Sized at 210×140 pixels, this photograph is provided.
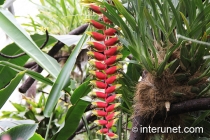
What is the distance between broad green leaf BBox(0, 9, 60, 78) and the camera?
28.6 inches

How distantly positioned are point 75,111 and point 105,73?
0.74ft

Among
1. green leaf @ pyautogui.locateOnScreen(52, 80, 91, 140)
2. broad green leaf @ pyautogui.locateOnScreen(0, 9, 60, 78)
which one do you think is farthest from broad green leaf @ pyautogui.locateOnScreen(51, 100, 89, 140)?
broad green leaf @ pyautogui.locateOnScreen(0, 9, 60, 78)

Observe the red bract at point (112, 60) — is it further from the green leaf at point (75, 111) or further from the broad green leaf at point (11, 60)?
the broad green leaf at point (11, 60)

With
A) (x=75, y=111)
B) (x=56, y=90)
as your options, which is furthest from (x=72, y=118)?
(x=56, y=90)

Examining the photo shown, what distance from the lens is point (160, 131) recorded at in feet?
2.32

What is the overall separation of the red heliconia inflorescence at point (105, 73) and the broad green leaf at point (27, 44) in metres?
0.14

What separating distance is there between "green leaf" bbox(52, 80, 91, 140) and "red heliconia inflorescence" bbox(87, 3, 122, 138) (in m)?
0.13

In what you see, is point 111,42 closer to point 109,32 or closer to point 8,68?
point 109,32

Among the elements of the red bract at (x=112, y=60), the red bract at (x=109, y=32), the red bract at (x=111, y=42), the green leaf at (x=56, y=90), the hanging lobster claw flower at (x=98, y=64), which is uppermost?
the red bract at (x=109, y=32)

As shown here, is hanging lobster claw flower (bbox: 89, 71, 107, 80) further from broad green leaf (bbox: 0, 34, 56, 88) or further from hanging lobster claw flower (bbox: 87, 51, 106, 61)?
broad green leaf (bbox: 0, 34, 56, 88)

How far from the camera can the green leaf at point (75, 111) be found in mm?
783

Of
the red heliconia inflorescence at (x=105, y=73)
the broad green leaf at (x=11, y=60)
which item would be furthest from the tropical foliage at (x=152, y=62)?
the broad green leaf at (x=11, y=60)

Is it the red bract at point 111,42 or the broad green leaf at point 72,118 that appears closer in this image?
the red bract at point 111,42

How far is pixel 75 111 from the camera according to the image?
0.81 m
